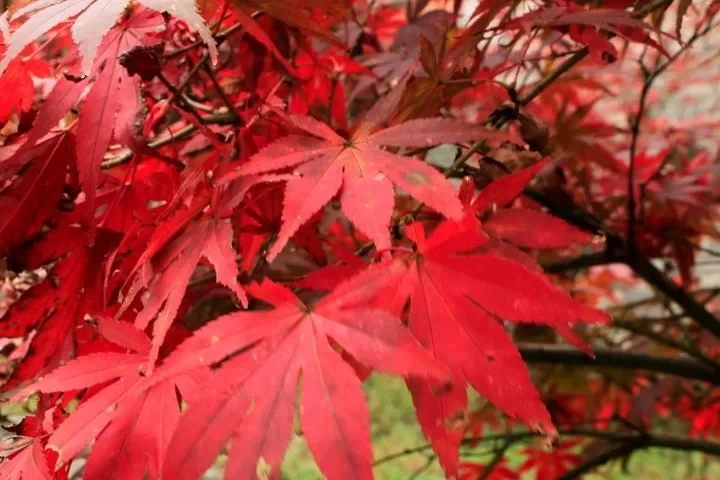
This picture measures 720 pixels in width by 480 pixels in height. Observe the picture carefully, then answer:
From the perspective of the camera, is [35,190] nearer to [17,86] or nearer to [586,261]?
[17,86]

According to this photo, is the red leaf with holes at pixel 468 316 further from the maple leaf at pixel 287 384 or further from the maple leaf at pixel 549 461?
the maple leaf at pixel 549 461

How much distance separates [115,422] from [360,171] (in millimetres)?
177

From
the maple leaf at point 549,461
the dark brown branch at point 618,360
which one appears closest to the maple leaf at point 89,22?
the dark brown branch at point 618,360

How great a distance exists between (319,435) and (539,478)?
981 millimetres

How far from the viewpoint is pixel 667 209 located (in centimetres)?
90

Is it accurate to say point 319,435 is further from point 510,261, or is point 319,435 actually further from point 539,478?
point 539,478

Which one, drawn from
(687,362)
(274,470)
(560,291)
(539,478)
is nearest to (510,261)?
(560,291)

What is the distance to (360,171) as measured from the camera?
0.34 metres

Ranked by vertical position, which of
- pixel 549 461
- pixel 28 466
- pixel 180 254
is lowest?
pixel 549 461

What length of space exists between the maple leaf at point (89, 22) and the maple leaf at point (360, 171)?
62 millimetres

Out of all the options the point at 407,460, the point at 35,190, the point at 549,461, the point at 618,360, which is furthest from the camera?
the point at 407,460

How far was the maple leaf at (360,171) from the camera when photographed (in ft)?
1.02

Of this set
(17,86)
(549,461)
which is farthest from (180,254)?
(549,461)

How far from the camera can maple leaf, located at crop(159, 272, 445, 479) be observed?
0.90 feet
